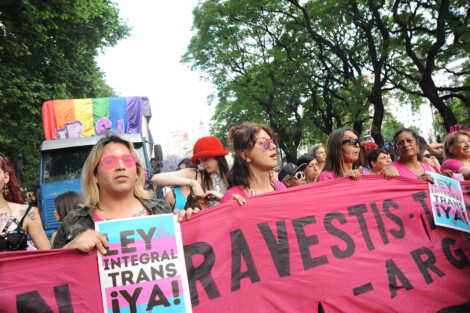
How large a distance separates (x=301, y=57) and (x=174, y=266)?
57.7 ft

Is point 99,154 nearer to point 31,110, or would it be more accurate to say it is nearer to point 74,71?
point 31,110

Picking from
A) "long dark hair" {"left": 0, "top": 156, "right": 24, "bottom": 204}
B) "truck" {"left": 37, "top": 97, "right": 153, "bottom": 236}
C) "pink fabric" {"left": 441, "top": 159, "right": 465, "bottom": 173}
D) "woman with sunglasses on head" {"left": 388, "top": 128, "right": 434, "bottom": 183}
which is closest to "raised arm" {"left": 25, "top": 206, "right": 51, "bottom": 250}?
"long dark hair" {"left": 0, "top": 156, "right": 24, "bottom": 204}

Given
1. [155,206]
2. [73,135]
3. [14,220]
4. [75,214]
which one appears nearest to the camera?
[75,214]

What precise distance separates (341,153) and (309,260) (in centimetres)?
135

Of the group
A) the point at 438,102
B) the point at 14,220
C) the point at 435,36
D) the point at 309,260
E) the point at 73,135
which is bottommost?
the point at 309,260

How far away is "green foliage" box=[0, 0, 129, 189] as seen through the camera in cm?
1035

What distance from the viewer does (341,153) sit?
375 centimetres

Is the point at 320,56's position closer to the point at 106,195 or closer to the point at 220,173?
the point at 220,173

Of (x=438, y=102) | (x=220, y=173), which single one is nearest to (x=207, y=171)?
(x=220, y=173)

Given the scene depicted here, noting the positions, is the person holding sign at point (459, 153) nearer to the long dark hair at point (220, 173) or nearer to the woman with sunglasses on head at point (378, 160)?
the woman with sunglasses on head at point (378, 160)

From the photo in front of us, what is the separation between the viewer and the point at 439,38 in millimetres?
13352

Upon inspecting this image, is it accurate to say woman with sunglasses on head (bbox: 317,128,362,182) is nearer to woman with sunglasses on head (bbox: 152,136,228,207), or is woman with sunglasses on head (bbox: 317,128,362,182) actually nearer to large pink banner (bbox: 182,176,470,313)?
large pink banner (bbox: 182,176,470,313)

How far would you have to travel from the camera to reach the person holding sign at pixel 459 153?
13.0 feet

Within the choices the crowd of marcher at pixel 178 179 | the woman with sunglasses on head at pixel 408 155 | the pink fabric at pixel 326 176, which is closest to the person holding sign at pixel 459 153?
the crowd of marcher at pixel 178 179
